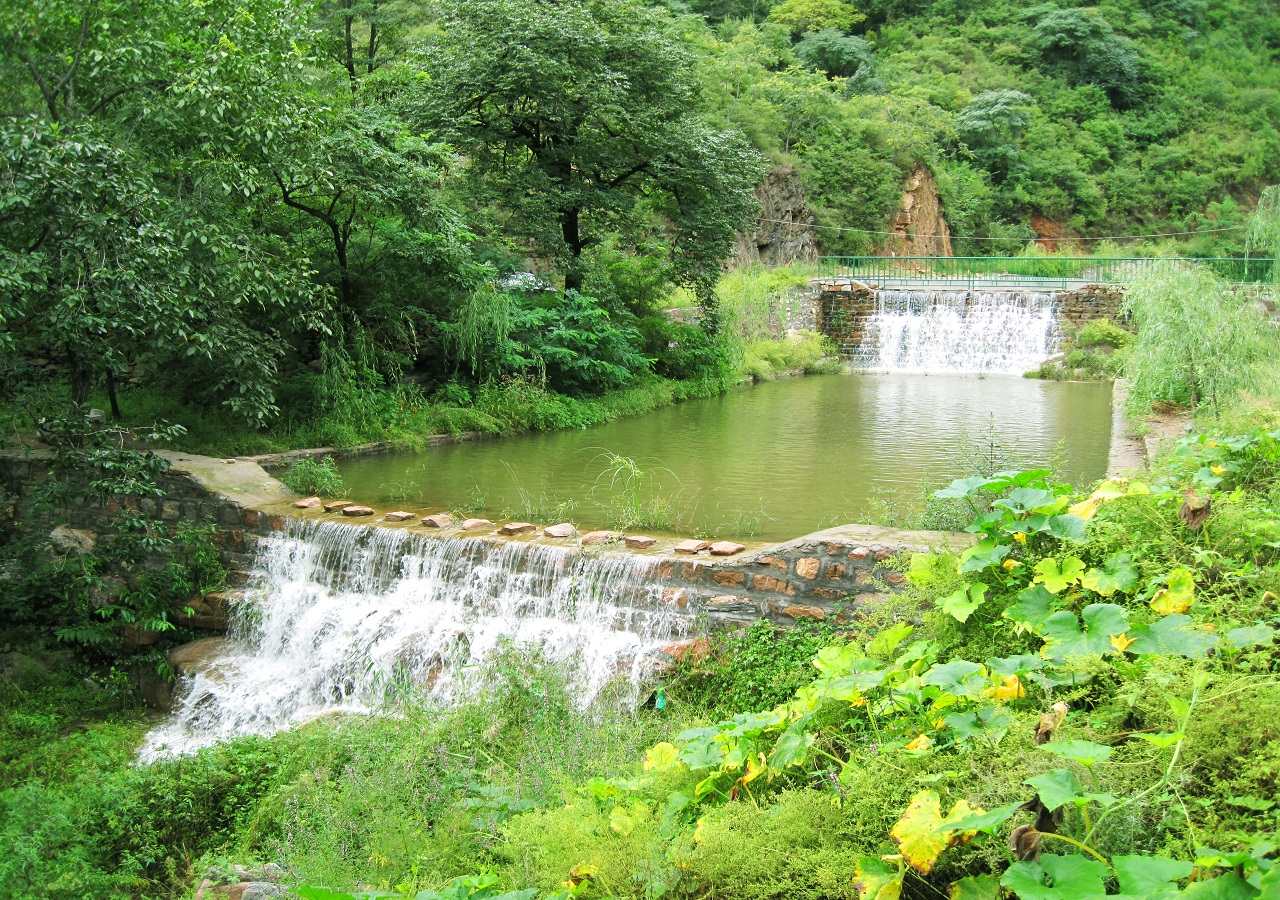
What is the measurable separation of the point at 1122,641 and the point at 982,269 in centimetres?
3092

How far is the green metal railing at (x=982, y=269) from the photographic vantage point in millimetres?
24594

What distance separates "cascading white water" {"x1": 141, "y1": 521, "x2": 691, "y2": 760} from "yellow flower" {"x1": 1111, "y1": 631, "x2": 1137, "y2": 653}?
107 inches

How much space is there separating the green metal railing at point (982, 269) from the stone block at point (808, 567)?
64.3 ft

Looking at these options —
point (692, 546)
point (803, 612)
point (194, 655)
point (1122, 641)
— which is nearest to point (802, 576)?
point (803, 612)

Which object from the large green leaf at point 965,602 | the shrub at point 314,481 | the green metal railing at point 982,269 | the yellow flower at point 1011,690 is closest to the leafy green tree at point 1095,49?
the green metal railing at point 982,269

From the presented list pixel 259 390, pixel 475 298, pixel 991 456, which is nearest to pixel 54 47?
pixel 259 390

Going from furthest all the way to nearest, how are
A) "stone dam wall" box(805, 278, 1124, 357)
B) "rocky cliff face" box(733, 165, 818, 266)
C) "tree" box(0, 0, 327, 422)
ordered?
"rocky cliff face" box(733, 165, 818, 266), "stone dam wall" box(805, 278, 1124, 357), "tree" box(0, 0, 327, 422)

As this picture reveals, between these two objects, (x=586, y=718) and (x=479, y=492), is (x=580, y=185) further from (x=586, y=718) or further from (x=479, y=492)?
(x=586, y=718)

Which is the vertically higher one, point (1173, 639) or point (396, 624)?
point (1173, 639)

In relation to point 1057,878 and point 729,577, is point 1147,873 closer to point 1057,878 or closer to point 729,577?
point 1057,878

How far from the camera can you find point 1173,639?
9.22 ft

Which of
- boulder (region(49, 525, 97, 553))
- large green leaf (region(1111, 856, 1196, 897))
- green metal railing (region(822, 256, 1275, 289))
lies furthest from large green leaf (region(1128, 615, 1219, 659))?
green metal railing (region(822, 256, 1275, 289))

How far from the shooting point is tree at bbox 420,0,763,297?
12.7 meters

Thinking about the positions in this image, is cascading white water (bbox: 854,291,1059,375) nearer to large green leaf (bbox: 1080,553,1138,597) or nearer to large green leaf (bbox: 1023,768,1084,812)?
large green leaf (bbox: 1080,553,1138,597)
